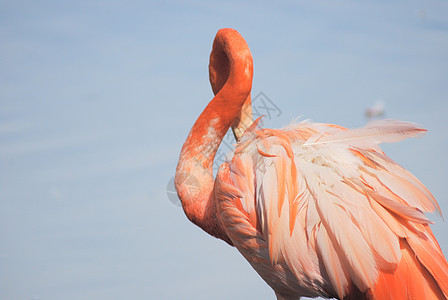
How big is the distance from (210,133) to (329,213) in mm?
1198

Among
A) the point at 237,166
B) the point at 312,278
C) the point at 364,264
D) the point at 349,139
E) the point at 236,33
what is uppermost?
the point at 236,33

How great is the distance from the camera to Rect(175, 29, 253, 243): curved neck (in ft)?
10.4

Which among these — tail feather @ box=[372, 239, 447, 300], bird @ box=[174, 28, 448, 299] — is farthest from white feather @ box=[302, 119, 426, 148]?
tail feather @ box=[372, 239, 447, 300]

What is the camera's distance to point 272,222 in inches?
97.7

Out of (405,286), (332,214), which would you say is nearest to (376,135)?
(332,214)

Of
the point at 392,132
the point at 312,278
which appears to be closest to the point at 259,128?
the point at 392,132

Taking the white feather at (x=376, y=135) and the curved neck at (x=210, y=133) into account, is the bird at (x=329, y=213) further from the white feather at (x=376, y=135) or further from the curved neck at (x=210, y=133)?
the curved neck at (x=210, y=133)

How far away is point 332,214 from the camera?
2.37 meters

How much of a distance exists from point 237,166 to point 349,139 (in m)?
0.62

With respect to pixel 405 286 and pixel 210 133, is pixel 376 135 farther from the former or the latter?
pixel 210 133

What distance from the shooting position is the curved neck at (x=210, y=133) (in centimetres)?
318

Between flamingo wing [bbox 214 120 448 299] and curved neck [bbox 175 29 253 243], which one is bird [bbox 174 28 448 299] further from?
curved neck [bbox 175 29 253 243]

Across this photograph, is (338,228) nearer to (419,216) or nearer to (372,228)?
(372,228)

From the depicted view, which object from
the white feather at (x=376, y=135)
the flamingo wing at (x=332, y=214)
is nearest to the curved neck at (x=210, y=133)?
the flamingo wing at (x=332, y=214)
